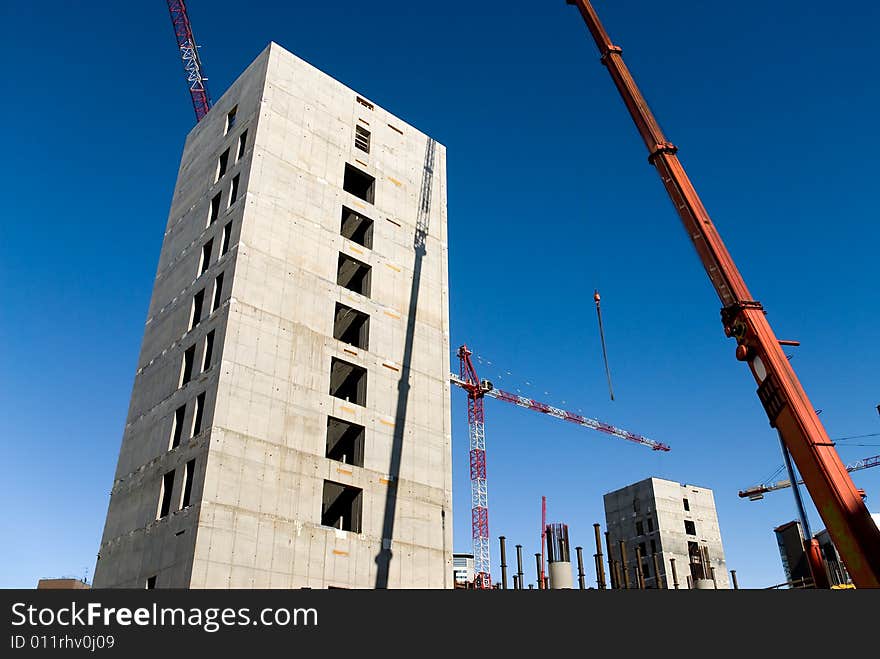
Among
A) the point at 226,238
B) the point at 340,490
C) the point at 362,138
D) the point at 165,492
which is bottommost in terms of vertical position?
the point at 165,492

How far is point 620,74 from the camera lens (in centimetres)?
4331

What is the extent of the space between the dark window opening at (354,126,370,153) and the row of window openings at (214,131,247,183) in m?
8.74

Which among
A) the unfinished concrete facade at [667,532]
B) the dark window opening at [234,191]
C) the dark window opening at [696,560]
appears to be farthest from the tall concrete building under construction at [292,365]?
the dark window opening at [696,560]

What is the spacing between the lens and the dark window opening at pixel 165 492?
1630 inches

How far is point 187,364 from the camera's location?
151 ft

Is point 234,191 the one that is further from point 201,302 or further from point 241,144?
point 201,302

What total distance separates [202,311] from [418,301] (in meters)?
15.8

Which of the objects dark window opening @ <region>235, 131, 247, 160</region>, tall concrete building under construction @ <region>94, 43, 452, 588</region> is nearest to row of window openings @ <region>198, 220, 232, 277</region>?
tall concrete building under construction @ <region>94, 43, 452, 588</region>

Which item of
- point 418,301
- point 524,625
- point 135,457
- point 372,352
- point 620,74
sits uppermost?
point 620,74

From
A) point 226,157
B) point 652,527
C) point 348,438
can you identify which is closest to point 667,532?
point 652,527

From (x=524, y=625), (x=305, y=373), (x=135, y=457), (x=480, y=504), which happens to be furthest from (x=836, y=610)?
(x=480, y=504)

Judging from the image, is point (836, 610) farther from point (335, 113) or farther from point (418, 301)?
point (335, 113)

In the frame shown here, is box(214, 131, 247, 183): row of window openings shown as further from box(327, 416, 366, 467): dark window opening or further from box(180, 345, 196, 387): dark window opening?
box(327, 416, 366, 467): dark window opening

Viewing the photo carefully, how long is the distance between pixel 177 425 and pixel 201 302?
910cm
